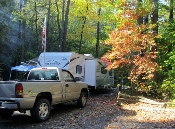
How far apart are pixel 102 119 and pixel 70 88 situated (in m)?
1.98

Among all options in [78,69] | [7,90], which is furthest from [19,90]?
[78,69]

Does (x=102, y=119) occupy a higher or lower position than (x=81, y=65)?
lower

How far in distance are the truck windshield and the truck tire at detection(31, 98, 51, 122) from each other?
131 centimetres

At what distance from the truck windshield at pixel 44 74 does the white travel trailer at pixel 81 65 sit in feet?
16.2

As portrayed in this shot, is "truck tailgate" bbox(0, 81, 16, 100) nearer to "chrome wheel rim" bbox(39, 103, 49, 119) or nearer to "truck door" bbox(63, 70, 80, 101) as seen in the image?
"chrome wheel rim" bbox(39, 103, 49, 119)

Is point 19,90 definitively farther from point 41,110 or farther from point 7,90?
point 41,110

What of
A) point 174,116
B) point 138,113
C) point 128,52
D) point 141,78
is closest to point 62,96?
point 138,113

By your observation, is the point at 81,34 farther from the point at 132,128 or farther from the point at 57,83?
the point at 132,128

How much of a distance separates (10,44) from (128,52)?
681 inches

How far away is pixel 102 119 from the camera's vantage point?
325 inches

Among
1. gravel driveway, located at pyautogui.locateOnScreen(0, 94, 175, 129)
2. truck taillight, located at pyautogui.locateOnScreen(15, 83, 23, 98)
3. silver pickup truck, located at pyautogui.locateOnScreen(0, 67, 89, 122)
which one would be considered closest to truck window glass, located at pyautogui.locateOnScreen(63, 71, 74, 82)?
silver pickup truck, located at pyautogui.locateOnScreen(0, 67, 89, 122)

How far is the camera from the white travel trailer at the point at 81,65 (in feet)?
47.8

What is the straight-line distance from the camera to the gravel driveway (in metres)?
7.26

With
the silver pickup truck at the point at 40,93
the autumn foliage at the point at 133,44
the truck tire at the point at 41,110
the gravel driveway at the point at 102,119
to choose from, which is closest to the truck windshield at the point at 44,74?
the silver pickup truck at the point at 40,93
